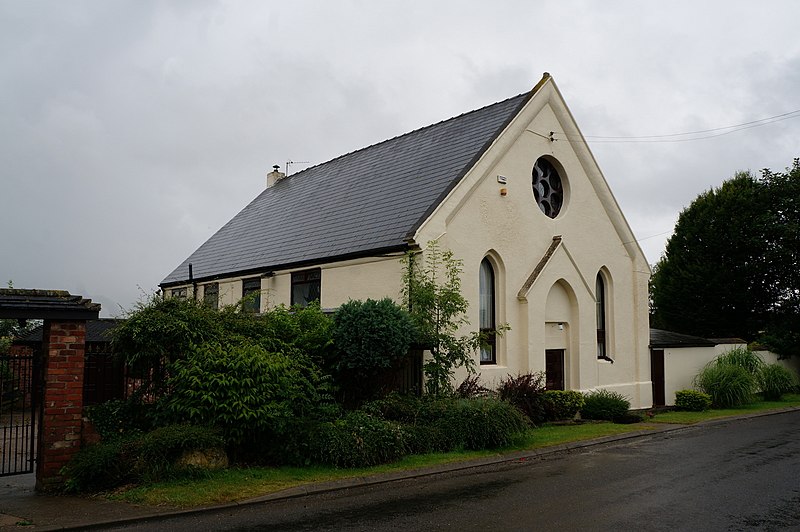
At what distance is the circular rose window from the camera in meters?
20.6

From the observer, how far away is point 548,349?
65.4ft

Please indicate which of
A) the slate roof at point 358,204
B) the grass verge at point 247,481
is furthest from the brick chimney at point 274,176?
the grass verge at point 247,481

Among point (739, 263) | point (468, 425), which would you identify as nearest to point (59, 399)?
point (468, 425)

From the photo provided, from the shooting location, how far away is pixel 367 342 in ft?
43.3

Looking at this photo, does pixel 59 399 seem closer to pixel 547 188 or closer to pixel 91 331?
pixel 91 331

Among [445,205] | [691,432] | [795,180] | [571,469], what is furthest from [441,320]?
[795,180]

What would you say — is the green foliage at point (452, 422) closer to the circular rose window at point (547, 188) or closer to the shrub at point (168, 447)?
the shrub at point (168, 447)

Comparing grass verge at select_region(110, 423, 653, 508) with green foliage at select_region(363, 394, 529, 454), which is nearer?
grass verge at select_region(110, 423, 653, 508)

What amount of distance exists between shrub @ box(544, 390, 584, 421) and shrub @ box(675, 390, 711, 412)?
5.84m

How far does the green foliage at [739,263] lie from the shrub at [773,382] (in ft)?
14.7

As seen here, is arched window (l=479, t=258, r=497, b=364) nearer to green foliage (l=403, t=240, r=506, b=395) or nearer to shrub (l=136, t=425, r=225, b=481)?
green foliage (l=403, t=240, r=506, b=395)

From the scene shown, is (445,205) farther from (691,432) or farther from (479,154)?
(691,432)

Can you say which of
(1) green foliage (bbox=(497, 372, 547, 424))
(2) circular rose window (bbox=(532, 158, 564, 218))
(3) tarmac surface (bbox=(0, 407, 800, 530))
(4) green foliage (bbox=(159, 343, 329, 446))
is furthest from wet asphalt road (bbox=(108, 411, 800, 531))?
(2) circular rose window (bbox=(532, 158, 564, 218))

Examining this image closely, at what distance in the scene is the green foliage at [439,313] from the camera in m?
15.1
